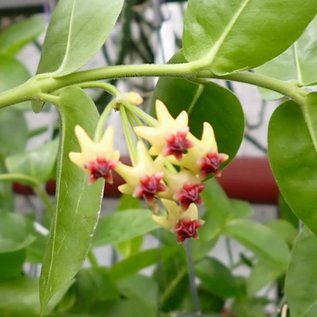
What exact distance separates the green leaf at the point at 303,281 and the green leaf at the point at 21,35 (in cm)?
44

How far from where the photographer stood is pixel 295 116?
30 centimetres

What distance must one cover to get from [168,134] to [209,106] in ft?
0.34

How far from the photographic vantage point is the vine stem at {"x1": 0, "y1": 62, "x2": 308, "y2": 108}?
0.91 feet

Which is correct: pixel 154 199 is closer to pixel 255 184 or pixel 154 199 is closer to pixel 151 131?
pixel 151 131

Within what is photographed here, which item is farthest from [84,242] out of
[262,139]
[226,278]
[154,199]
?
[262,139]

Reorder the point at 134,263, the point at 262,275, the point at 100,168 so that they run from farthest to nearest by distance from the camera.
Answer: the point at 262,275, the point at 134,263, the point at 100,168

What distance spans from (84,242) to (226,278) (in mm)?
385

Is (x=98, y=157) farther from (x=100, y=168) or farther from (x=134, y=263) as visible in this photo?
(x=134, y=263)

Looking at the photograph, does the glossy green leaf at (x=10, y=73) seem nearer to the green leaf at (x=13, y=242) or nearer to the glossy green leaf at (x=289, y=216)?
the green leaf at (x=13, y=242)

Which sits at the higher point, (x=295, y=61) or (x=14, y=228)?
(x=295, y=61)

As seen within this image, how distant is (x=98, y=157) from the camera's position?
238 mm

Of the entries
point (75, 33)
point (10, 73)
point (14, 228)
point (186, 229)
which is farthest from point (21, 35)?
point (186, 229)

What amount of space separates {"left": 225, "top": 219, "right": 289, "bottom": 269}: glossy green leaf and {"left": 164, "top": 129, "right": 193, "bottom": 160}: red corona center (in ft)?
1.16

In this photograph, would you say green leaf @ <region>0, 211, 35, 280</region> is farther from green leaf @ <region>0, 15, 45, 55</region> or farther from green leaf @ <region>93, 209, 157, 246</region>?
green leaf @ <region>0, 15, 45, 55</region>
